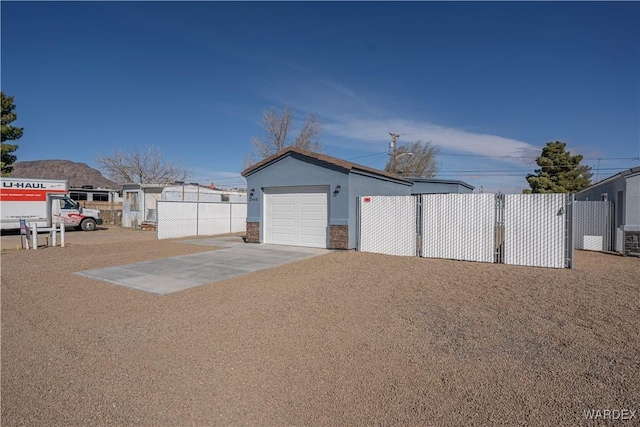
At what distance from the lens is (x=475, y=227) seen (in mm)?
9930

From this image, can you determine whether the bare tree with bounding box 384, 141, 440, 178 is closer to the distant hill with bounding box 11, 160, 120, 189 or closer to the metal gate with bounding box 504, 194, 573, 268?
the metal gate with bounding box 504, 194, 573, 268

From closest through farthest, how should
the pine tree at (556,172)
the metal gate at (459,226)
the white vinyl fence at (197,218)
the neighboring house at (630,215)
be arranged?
1. the metal gate at (459,226)
2. the neighboring house at (630,215)
3. the white vinyl fence at (197,218)
4. the pine tree at (556,172)

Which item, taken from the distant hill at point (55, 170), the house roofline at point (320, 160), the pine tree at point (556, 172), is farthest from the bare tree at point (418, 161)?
the distant hill at point (55, 170)

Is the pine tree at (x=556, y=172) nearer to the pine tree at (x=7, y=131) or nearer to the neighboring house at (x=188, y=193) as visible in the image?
the neighboring house at (x=188, y=193)

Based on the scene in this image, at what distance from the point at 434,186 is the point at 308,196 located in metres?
12.4

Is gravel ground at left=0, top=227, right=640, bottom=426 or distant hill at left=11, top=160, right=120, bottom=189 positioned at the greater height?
distant hill at left=11, top=160, right=120, bottom=189

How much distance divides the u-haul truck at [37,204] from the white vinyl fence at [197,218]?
20.3 feet

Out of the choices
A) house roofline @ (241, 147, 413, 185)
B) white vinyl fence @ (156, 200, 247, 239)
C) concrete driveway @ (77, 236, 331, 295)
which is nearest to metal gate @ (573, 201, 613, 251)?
house roofline @ (241, 147, 413, 185)

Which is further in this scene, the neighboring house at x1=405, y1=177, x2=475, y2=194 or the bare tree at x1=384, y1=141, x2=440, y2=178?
the bare tree at x1=384, y1=141, x2=440, y2=178

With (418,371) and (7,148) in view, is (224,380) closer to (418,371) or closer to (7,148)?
(418,371)

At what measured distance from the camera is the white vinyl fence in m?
17.9

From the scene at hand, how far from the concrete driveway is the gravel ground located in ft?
1.79

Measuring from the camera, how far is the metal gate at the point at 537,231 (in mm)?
8820

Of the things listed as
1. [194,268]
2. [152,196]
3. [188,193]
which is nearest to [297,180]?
[194,268]
